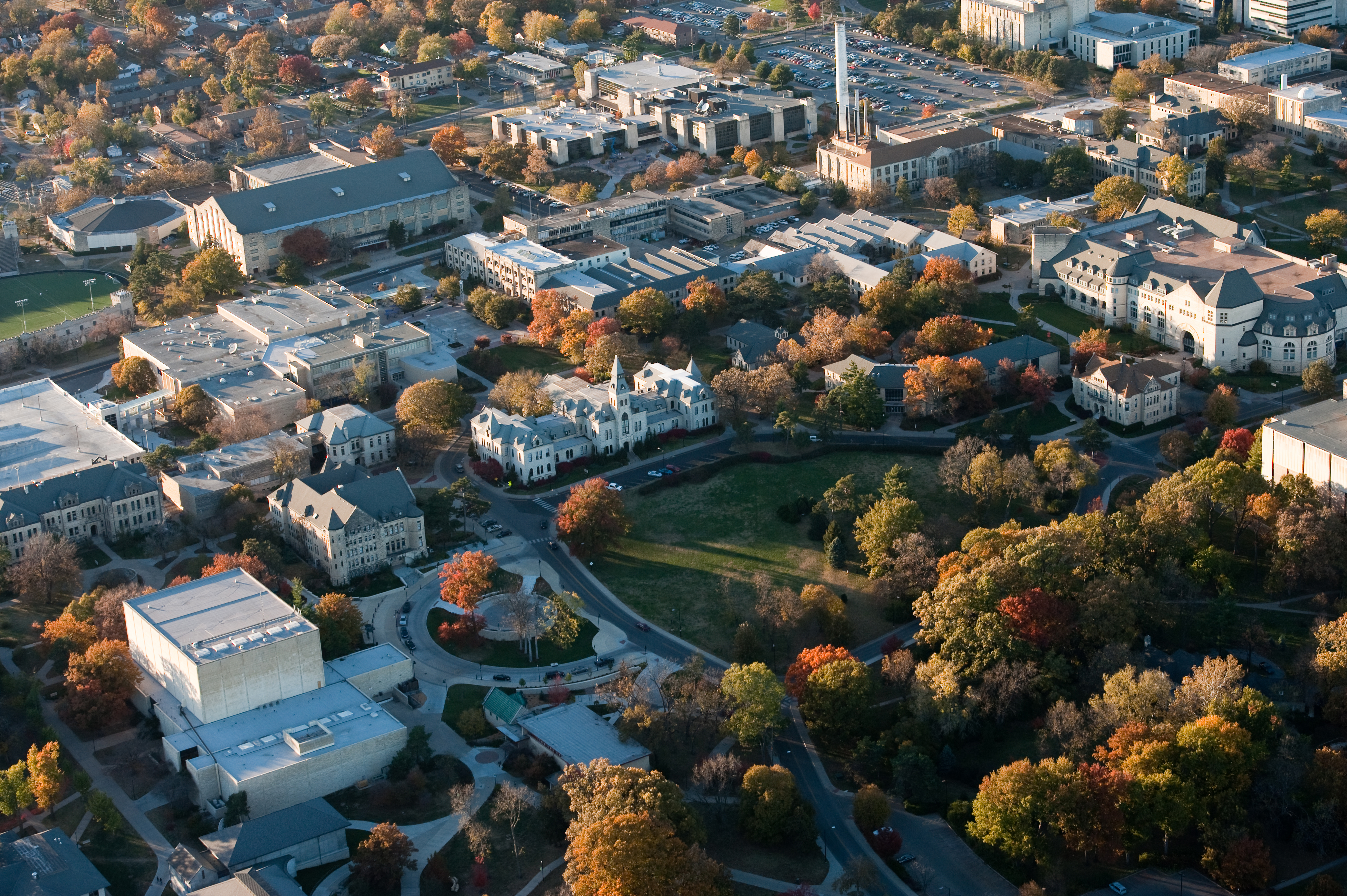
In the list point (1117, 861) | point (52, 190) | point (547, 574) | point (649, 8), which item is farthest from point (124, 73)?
point (1117, 861)

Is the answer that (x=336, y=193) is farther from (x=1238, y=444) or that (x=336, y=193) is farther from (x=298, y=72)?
(x=1238, y=444)

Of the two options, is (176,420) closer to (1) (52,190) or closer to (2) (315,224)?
(2) (315,224)

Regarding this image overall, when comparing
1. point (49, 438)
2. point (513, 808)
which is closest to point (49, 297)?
point (49, 438)

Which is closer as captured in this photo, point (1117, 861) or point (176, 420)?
point (1117, 861)

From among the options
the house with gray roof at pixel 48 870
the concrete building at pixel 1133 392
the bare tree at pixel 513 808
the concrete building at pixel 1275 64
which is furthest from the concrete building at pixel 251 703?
the concrete building at pixel 1275 64

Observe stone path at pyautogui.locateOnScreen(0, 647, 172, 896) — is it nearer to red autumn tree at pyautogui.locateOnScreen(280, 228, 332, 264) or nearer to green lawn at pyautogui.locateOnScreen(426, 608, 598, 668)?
green lawn at pyautogui.locateOnScreen(426, 608, 598, 668)

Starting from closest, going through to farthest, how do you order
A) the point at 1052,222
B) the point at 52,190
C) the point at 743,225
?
the point at 1052,222 < the point at 743,225 < the point at 52,190

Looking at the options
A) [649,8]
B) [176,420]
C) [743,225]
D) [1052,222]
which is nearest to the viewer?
[176,420]
